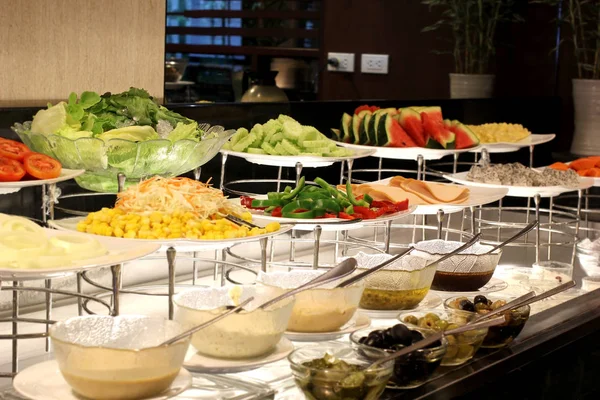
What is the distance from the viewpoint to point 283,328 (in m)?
1.53

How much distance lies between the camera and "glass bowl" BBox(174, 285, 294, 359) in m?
1.47

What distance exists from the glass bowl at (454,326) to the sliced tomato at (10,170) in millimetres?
906

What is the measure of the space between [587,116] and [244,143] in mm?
4182

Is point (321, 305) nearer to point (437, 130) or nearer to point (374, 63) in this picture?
point (437, 130)

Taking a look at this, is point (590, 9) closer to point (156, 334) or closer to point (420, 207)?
point (420, 207)

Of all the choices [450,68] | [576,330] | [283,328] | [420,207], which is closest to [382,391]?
[283,328]

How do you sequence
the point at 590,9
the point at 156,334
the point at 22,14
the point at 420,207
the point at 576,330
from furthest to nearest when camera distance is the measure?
the point at 590,9 < the point at 22,14 < the point at 420,207 < the point at 576,330 < the point at 156,334

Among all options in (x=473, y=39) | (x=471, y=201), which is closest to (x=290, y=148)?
(x=471, y=201)

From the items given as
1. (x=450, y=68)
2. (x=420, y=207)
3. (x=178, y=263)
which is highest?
(x=450, y=68)

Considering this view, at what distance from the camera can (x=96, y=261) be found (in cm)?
153

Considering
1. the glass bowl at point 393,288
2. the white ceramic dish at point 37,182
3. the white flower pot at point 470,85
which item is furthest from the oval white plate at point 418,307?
the white flower pot at point 470,85

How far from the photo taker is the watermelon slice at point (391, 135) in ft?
11.1

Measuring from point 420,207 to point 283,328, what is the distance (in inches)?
38.3

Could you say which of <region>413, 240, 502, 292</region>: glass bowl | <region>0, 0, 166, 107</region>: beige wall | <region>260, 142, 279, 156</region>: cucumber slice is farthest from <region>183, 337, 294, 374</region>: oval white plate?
<region>0, 0, 166, 107</region>: beige wall
